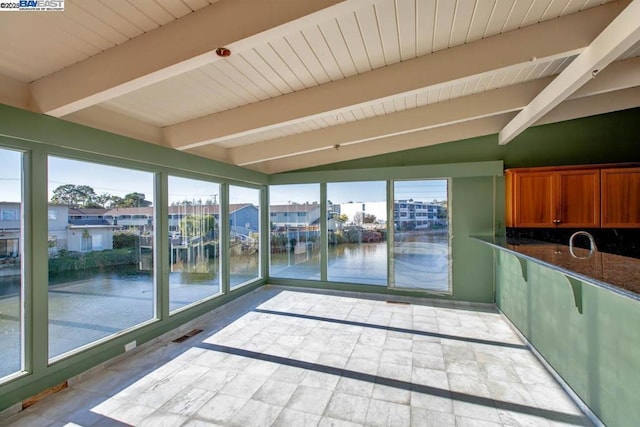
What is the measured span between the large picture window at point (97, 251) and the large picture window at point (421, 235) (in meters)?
3.89

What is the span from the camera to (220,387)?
2.50m

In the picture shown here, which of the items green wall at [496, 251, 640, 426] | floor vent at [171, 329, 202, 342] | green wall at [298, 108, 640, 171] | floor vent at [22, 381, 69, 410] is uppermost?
green wall at [298, 108, 640, 171]

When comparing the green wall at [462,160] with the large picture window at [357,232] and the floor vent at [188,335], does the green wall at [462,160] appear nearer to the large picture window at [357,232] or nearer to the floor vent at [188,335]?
the floor vent at [188,335]

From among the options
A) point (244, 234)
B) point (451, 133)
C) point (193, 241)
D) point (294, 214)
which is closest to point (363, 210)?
point (294, 214)

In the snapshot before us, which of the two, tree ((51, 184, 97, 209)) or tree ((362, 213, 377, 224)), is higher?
tree ((51, 184, 97, 209))

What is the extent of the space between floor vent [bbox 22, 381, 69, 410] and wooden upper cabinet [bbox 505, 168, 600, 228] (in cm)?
551

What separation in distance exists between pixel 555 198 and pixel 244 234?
491cm

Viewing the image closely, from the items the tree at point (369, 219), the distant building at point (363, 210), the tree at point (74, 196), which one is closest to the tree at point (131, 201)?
the tree at point (74, 196)

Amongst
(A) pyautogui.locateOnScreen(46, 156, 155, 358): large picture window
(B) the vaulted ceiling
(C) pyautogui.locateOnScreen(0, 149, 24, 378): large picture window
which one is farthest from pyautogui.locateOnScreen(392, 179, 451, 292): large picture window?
(C) pyautogui.locateOnScreen(0, 149, 24, 378): large picture window

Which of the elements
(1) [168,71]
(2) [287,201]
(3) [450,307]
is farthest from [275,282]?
(1) [168,71]

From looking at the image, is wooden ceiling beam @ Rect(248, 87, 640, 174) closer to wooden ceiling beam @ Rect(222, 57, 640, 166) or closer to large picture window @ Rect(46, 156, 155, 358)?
wooden ceiling beam @ Rect(222, 57, 640, 166)

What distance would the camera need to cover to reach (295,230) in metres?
5.90

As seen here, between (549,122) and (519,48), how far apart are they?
2709mm

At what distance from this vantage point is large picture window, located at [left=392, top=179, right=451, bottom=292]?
16.3 ft
